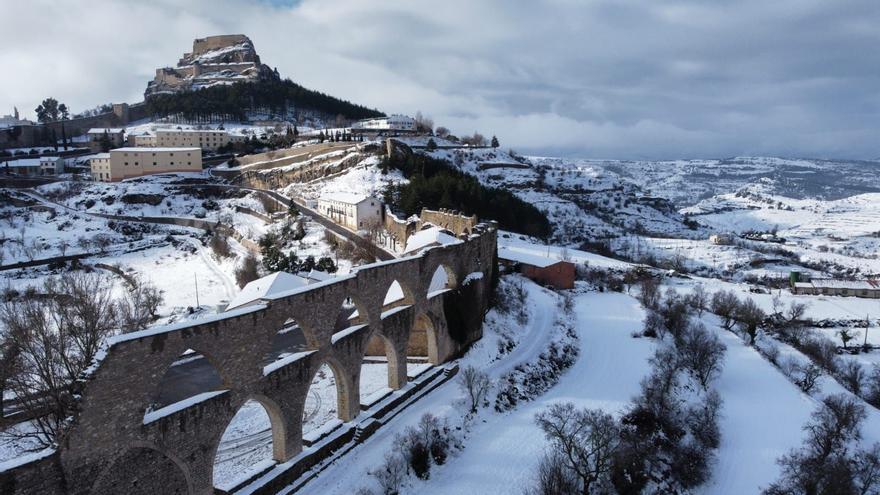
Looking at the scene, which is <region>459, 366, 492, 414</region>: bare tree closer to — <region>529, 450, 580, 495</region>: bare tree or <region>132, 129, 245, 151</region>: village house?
<region>529, 450, 580, 495</region>: bare tree

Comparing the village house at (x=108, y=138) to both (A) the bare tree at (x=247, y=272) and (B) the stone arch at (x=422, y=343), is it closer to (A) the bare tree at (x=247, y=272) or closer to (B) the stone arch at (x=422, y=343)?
(A) the bare tree at (x=247, y=272)

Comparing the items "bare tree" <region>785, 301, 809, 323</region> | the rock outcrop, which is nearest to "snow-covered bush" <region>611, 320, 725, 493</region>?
"bare tree" <region>785, 301, 809, 323</region>

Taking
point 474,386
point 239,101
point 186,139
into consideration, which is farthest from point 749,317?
point 239,101

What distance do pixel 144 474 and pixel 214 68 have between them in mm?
163245

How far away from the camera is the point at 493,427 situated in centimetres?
2495

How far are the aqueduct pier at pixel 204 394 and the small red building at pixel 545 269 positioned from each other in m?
27.9

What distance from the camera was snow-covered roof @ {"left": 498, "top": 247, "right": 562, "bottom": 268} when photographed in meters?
52.5

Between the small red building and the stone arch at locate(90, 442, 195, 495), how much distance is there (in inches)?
1597

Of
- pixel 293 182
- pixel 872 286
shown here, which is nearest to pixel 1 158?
pixel 293 182

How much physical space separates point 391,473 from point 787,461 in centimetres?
2123

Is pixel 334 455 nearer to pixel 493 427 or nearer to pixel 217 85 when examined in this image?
pixel 493 427

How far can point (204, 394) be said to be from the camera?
16.3m

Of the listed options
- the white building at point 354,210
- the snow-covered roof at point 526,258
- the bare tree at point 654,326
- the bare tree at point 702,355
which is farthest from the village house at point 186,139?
the bare tree at point 702,355

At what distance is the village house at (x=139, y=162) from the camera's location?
84.0 meters
